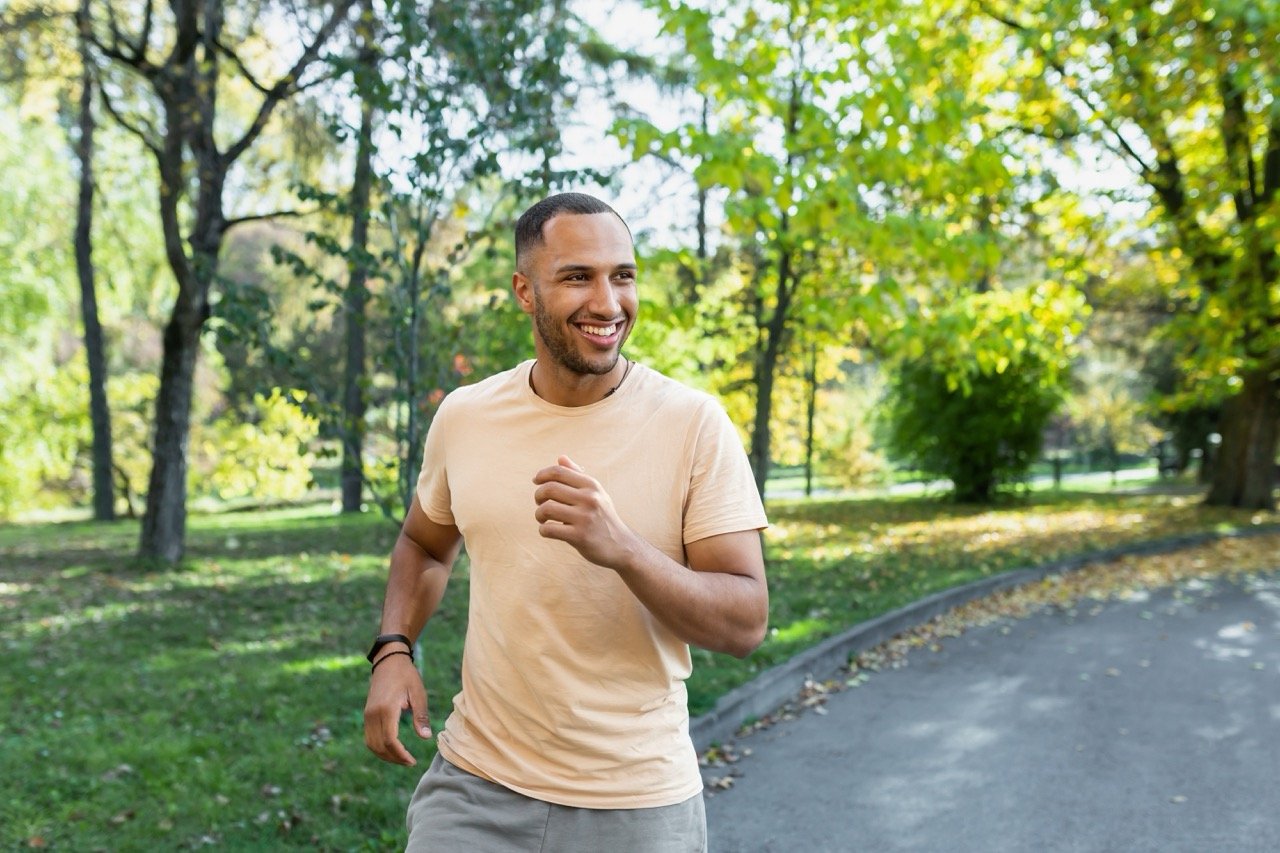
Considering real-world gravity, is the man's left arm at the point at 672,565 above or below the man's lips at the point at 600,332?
below

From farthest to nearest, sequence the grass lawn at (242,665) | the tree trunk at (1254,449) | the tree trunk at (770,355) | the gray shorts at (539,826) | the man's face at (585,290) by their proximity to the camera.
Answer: the tree trunk at (1254,449) < the tree trunk at (770,355) < the grass lawn at (242,665) < the man's face at (585,290) < the gray shorts at (539,826)

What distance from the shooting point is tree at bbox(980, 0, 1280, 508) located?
1322 cm

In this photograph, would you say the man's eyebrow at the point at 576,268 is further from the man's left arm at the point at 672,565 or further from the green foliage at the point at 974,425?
the green foliage at the point at 974,425

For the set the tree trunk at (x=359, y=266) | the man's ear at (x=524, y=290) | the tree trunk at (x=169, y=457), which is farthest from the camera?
the tree trunk at (x=169, y=457)

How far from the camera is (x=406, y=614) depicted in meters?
2.69

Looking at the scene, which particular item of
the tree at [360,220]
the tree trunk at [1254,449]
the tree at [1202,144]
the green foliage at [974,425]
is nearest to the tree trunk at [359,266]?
the tree at [360,220]

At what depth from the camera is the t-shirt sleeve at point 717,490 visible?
2197 millimetres

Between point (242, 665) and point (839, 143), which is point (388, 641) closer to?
point (242, 665)

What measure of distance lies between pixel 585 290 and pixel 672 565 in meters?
0.59

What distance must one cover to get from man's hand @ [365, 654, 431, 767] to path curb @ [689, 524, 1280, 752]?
3785 millimetres

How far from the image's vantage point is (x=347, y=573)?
13.0 metres

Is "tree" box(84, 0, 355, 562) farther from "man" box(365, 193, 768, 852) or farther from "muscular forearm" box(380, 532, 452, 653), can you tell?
"man" box(365, 193, 768, 852)

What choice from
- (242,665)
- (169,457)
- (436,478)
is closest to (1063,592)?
(242,665)

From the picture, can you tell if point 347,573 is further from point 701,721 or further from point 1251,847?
point 1251,847
